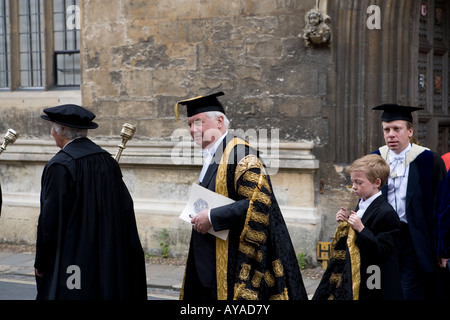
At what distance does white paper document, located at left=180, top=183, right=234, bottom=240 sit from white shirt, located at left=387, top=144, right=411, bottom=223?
158cm

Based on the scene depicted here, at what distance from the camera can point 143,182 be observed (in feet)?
30.3

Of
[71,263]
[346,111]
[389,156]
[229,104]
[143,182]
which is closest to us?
[71,263]

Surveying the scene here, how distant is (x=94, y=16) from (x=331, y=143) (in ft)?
12.5

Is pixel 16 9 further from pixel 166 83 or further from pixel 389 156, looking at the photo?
pixel 389 156

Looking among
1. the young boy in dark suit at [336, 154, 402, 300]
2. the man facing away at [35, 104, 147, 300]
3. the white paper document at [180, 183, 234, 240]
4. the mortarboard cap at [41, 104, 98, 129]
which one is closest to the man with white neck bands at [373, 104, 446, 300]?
the young boy in dark suit at [336, 154, 402, 300]

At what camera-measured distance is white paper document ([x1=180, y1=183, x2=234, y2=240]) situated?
4383mm

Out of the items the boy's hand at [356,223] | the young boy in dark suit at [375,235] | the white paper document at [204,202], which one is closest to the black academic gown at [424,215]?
the young boy in dark suit at [375,235]

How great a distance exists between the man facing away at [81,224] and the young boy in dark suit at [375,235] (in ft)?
4.93

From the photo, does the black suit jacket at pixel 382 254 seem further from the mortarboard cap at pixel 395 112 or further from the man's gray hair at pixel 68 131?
the man's gray hair at pixel 68 131

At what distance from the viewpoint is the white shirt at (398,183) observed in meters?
5.29

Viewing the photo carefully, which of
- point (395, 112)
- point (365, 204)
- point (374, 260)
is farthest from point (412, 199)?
point (374, 260)

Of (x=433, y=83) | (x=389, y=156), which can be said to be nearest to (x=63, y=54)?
(x=433, y=83)

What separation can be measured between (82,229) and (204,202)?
815mm
